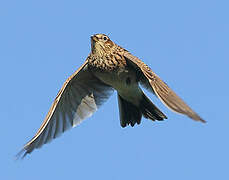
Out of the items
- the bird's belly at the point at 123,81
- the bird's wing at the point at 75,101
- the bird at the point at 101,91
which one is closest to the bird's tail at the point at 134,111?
the bird at the point at 101,91

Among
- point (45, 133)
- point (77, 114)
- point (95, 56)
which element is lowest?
point (45, 133)

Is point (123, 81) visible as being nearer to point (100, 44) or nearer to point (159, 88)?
point (100, 44)

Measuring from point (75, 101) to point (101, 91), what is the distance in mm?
505

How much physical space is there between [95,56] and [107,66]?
0.30m

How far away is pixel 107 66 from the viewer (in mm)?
9578

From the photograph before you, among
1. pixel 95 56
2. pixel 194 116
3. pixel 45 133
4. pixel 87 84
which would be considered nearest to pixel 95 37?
pixel 95 56

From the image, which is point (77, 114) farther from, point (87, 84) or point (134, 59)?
point (134, 59)

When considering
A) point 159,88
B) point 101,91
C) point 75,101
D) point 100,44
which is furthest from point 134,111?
point 159,88

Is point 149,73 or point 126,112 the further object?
point 126,112

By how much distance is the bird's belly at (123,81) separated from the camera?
9.59 metres

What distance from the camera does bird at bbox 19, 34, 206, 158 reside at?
9.59 metres

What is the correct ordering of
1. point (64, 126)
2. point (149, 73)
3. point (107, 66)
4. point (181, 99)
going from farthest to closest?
1. point (64, 126)
2. point (107, 66)
3. point (149, 73)
4. point (181, 99)

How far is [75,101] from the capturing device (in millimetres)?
10547

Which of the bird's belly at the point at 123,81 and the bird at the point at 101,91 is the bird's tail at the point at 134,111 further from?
the bird's belly at the point at 123,81
